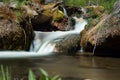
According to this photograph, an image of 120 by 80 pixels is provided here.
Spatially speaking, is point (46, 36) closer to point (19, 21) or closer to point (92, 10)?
point (19, 21)

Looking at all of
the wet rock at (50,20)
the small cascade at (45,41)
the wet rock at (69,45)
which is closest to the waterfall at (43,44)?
the small cascade at (45,41)

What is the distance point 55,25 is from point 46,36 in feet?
9.74

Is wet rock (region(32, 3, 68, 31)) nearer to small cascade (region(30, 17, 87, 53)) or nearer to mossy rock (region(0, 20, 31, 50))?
small cascade (region(30, 17, 87, 53))

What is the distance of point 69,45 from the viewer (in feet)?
52.8

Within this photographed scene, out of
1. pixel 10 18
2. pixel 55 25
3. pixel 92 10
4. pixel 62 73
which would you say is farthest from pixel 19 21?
pixel 92 10

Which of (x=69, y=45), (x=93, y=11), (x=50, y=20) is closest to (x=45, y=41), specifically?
(x=69, y=45)

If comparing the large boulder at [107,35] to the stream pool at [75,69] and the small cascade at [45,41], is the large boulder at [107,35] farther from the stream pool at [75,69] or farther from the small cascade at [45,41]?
the small cascade at [45,41]

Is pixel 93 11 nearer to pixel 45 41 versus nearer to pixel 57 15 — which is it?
pixel 57 15

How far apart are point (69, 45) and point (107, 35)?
2.79m

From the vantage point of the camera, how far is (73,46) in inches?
631

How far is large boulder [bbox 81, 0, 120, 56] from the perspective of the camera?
13.5 m

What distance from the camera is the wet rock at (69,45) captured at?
15938mm

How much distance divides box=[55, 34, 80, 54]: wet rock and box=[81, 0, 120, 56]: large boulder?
44.4 inches

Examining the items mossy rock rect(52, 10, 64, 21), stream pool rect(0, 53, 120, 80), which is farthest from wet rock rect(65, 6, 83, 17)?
stream pool rect(0, 53, 120, 80)
